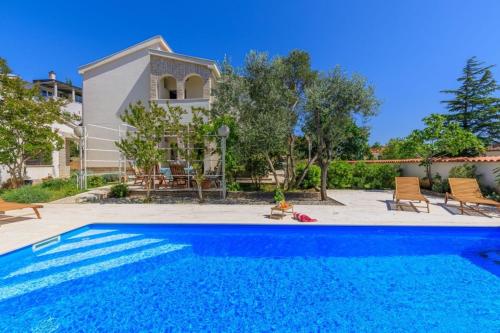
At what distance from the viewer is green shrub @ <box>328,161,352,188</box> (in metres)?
14.0

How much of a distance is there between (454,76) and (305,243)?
34057mm

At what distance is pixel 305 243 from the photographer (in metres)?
5.89

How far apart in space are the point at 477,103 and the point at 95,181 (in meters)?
38.9

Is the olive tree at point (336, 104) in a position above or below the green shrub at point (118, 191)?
above

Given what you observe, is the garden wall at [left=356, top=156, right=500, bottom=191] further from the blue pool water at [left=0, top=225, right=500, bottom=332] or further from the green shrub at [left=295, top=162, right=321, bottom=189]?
the green shrub at [left=295, top=162, right=321, bottom=189]

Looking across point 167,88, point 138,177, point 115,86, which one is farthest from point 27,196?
point 167,88

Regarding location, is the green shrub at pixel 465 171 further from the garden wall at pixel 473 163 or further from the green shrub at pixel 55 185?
the green shrub at pixel 55 185

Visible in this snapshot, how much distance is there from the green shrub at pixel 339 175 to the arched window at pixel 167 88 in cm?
1428

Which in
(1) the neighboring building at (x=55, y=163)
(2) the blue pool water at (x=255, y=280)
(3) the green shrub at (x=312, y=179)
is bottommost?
(2) the blue pool water at (x=255, y=280)

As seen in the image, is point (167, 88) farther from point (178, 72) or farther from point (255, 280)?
point (255, 280)

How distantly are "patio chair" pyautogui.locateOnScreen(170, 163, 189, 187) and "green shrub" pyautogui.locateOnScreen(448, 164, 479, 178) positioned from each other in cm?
1336

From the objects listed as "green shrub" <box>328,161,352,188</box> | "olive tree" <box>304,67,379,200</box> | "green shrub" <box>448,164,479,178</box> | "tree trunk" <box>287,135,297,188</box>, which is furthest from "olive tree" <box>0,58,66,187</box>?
"green shrub" <box>448,164,479,178</box>

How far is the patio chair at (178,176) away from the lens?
37.1 feet

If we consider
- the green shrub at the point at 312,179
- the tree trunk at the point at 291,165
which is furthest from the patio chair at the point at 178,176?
the green shrub at the point at 312,179
